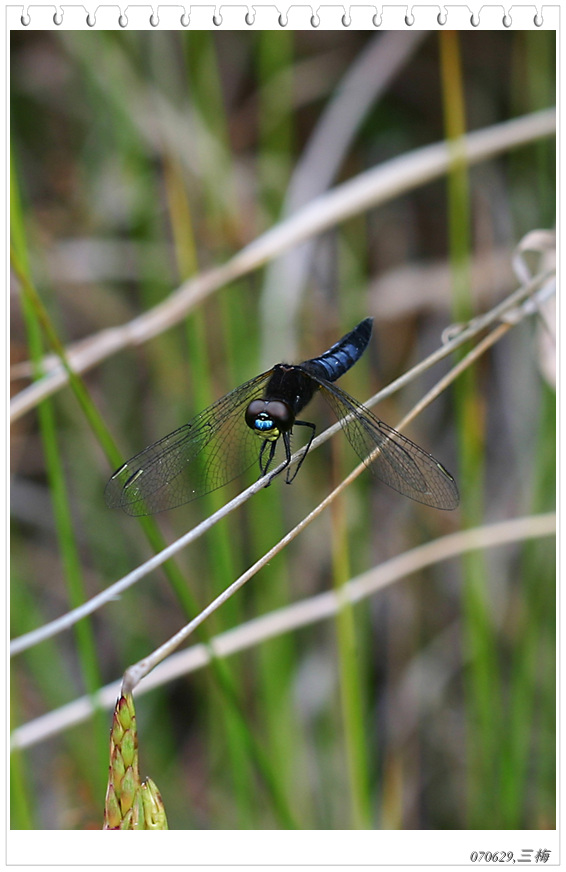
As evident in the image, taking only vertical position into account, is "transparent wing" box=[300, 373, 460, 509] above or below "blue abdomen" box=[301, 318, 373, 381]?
below

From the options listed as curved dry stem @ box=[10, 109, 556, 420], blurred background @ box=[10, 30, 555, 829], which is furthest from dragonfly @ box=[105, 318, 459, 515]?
blurred background @ box=[10, 30, 555, 829]

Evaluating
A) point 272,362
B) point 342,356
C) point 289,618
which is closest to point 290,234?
point 342,356

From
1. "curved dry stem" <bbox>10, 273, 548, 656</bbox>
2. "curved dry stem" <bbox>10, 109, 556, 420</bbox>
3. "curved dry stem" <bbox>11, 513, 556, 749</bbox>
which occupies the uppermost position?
"curved dry stem" <bbox>10, 109, 556, 420</bbox>

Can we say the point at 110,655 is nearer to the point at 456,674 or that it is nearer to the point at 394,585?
the point at 394,585

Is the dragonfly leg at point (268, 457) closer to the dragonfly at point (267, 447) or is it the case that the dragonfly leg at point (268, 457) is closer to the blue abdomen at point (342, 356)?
the dragonfly at point (267, 447)

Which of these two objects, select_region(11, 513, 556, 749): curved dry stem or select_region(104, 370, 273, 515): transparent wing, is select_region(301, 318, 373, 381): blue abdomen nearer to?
select_region(104, 370, 273, 515): transparent wing

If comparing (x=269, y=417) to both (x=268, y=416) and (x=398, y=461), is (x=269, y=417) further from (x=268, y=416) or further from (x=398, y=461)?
(x=398, y=461)
